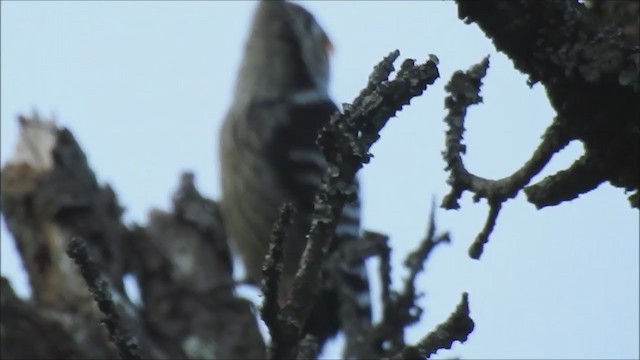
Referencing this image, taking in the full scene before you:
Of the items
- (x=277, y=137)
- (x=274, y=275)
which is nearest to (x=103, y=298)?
(x=274, y=275)

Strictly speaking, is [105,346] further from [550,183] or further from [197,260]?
[550,183]

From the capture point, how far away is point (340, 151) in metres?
1.77

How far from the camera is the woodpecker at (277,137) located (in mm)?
6848

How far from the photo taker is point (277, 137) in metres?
7.23

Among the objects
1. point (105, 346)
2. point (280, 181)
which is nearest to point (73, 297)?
point (105, 346)

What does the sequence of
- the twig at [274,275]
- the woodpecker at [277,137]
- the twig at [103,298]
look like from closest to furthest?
the twig at [274,275] → the twig at [103,298] → the woodpecker at [277,137]

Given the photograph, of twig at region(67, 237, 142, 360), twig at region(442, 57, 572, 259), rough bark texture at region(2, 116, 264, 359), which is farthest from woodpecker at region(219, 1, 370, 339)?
twig at region(67, 237, 142, 360)

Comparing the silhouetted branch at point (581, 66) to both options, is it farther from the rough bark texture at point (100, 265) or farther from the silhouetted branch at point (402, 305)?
the rough bark texture at point (100, 265)

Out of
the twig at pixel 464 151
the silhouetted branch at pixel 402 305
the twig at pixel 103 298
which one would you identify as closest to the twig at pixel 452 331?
the twig at pixel 464 151

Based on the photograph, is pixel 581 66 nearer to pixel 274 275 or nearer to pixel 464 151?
pixel 464 151

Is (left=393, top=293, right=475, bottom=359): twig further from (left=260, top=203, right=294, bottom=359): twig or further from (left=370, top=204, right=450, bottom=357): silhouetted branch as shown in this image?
(left=370, top=204, right=450, bottom=357): silhouetted branch

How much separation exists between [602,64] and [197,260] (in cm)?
428

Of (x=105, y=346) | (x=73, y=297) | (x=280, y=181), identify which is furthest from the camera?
(x=280, y=181)

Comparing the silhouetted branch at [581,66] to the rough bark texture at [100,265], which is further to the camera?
the rough bark texture at [100,265]
